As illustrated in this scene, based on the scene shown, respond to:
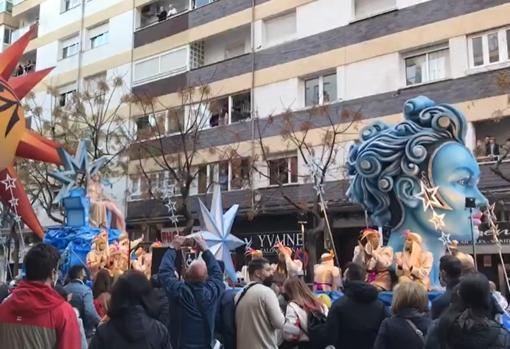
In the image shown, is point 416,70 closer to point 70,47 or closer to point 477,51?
point 477,51

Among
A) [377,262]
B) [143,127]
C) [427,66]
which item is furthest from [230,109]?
[377,262]

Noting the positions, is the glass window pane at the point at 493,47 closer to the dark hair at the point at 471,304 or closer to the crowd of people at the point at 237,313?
the crowd of people at the point at 237,313

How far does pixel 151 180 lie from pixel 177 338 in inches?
931

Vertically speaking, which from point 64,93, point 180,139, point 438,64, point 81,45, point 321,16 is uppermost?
point 81,45

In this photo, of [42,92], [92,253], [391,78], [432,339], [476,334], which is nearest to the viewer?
[476,334]

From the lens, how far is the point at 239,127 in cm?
2675

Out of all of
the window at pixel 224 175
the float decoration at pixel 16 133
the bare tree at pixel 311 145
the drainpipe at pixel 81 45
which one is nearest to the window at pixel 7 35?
the drainpipe at pixel 81 45

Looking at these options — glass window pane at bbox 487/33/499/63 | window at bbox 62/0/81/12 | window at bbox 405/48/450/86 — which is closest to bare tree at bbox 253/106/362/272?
window at bbox 405/48/450/86

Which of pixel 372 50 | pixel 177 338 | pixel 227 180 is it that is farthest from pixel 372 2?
pixel 177 338

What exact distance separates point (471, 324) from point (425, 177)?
789 centimetres

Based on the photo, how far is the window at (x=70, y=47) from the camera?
35.6 meters

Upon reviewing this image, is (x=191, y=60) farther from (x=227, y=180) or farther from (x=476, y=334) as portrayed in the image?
(x=476, y=334)

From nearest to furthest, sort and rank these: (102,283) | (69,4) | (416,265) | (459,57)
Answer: (102,283)
(416,265)
(459,57)
(69,4)

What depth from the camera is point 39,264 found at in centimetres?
402
